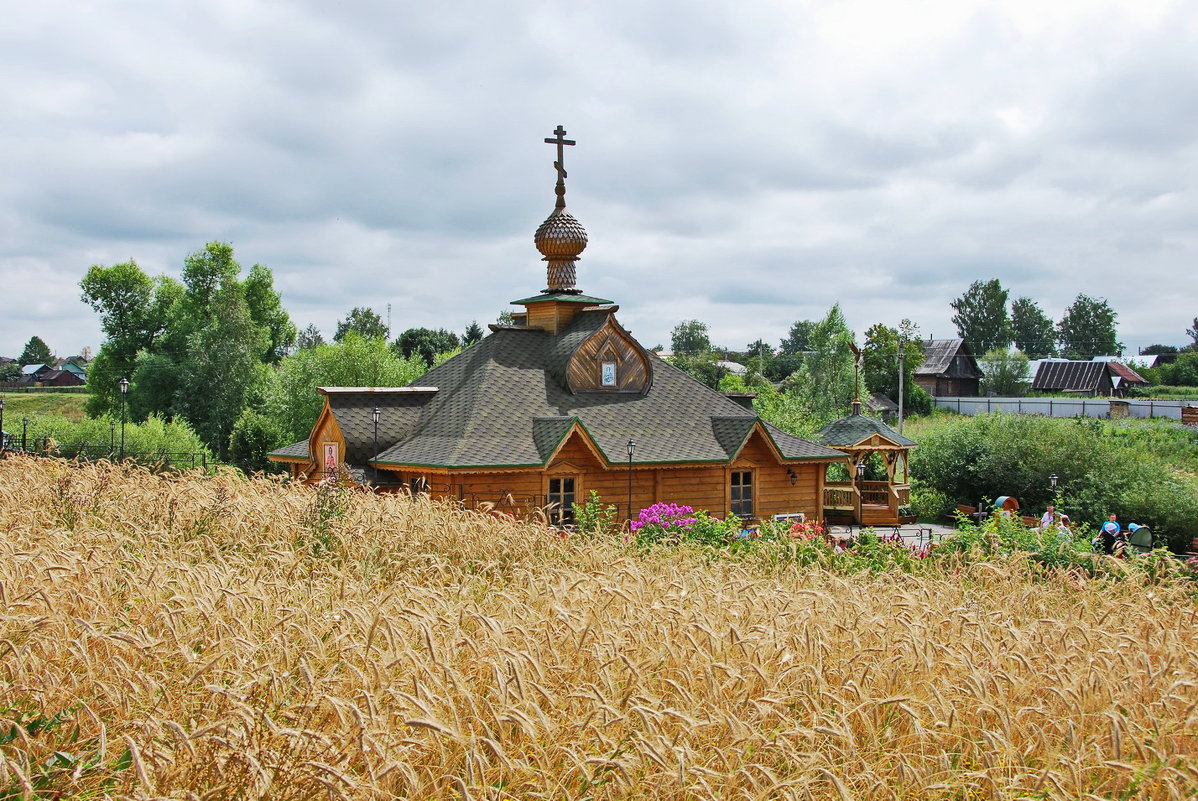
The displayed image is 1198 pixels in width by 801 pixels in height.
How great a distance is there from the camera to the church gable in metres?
23.0

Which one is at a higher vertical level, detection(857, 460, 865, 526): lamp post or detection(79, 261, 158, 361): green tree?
detection(79, 261, 158, 361): green tree

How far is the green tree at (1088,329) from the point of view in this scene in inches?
4286

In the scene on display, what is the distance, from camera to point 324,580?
7.57m

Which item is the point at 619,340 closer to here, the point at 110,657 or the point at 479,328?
the point at 110,657

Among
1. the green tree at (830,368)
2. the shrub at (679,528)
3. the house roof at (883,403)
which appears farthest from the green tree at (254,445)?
the house roof at (883,403)

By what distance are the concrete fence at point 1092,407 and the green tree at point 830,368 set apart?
9.41m

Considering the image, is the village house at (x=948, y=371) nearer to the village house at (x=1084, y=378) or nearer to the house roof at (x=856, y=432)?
the village house at (x=1084, y=378)

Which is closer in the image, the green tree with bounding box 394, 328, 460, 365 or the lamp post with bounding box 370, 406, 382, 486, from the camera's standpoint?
the lamp post with bounding box 370, 406, 382, 486

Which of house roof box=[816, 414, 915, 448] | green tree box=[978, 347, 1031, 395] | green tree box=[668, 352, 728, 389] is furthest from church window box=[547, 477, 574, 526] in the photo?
green tree box=[978, 347, 1031, 395]

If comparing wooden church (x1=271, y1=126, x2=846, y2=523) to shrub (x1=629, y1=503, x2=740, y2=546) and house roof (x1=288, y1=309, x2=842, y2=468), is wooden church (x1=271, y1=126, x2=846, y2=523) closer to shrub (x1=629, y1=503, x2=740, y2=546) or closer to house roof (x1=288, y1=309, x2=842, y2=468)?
house roof (x1=288, y1=309, x2=842, y2=468)

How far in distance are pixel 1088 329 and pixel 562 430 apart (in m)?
107

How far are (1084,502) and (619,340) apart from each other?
15258 millimetres

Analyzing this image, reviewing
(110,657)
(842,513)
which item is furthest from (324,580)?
(842,513)

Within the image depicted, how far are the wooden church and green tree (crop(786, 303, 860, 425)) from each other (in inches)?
1060
